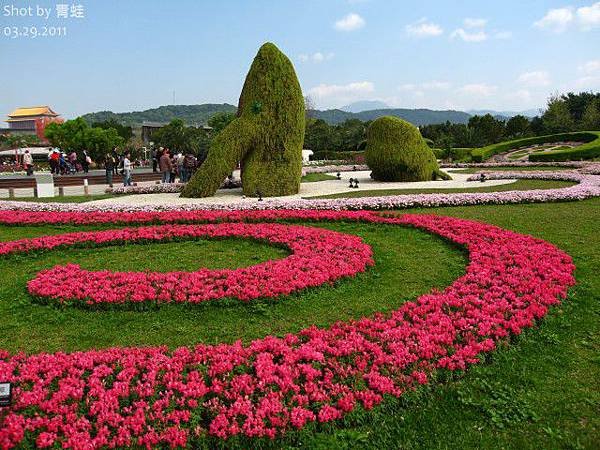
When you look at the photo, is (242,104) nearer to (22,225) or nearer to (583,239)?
(22,225)

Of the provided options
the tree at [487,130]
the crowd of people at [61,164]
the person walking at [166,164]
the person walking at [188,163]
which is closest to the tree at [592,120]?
the tree at [487,130]

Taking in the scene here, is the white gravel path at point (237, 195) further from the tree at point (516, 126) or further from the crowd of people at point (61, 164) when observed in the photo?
the tree at point (516, 126)

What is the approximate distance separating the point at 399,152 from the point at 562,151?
19492 millimetres

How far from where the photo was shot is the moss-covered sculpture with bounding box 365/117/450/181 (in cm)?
2061

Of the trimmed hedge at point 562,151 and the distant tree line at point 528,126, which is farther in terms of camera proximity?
the distant tree line at point 528,126

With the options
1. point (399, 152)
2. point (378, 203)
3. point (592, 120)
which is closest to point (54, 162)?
point (399, 152)

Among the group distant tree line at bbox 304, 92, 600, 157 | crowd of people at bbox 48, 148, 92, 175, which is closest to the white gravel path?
crowd of people at bbox 48, 148, 92, 175

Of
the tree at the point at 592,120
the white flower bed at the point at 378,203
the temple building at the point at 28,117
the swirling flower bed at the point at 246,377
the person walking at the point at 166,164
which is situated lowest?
the swirling flower bed at the point at 246,377

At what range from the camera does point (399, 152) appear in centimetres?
2075

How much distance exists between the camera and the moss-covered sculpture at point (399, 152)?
2061cm

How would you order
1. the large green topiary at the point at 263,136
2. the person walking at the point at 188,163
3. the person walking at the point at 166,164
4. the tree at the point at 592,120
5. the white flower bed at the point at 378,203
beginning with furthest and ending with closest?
the tree at the point at 592,120 → the person walking at the point at 188,163 → the person walking at the point at 166,164 → the large green topiary at the point at 263,136 → the white flower bed at the point at 378,203

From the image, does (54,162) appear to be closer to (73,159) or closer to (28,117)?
(73,159)

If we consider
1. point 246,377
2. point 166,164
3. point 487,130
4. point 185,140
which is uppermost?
point 487,130

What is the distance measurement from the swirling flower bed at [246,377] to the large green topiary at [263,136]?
11.7 meters
